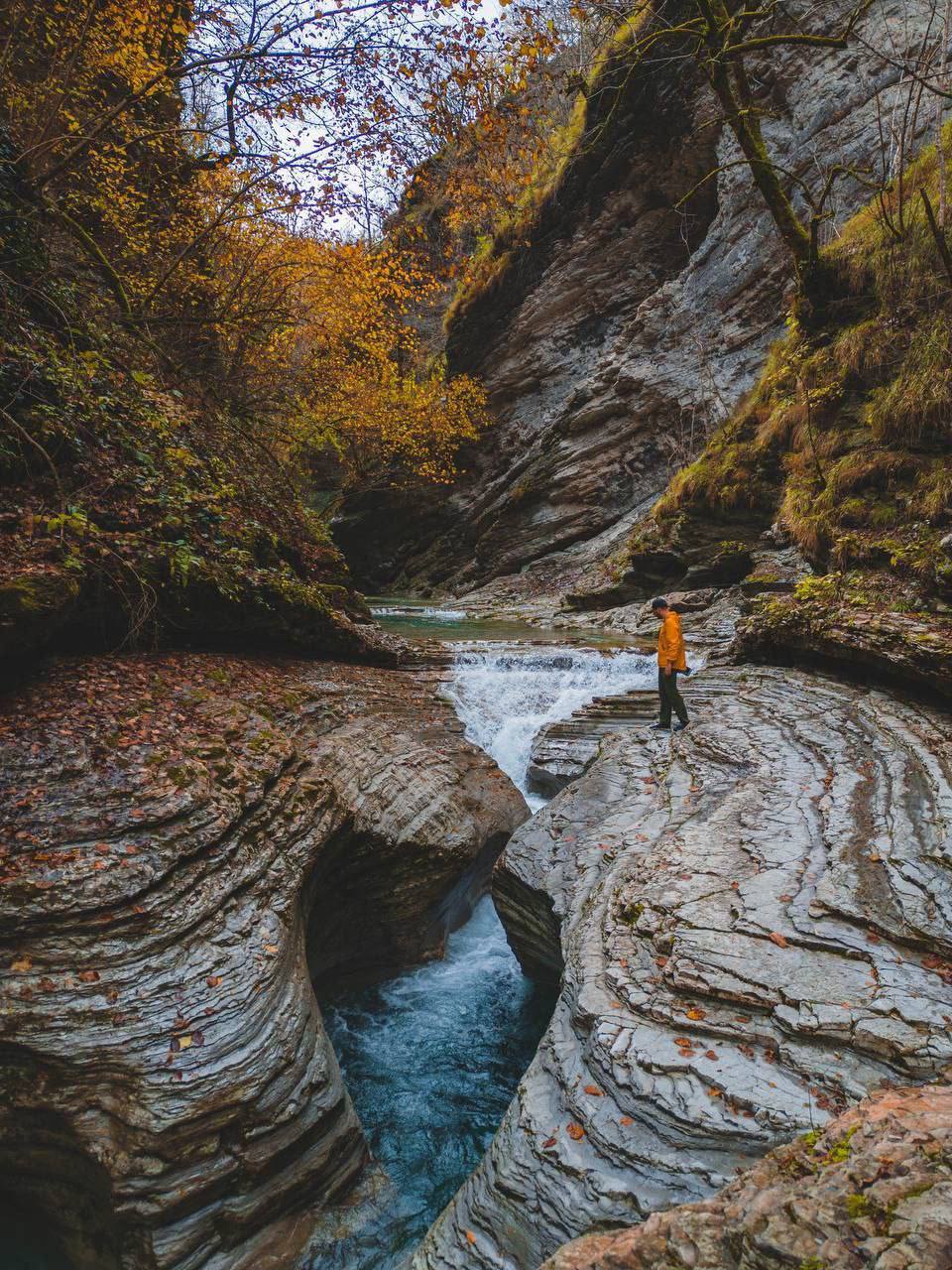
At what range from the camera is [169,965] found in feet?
12.8

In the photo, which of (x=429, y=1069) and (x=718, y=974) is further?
(x=429, y=1069)

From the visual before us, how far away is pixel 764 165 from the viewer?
9891mm

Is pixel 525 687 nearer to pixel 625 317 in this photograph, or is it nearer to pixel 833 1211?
pixel 833 1211

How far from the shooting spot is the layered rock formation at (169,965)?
341cm

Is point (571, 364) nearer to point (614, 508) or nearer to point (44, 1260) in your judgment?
point (614, 508)

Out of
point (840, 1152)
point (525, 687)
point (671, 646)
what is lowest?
→ point (525, 687)

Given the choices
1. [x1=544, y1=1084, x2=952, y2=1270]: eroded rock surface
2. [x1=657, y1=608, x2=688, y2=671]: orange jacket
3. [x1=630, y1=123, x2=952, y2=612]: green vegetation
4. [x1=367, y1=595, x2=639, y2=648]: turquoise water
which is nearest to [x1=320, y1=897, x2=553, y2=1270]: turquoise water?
[x1=544, y1=1084, x2=952, y2=1270]: eroded rock surface

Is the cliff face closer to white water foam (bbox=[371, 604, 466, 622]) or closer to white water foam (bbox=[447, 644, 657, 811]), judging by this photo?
white water foam (bbox=[371, 604, 466, 622])

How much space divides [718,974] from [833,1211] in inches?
78.0

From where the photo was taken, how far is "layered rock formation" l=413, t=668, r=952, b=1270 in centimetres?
292

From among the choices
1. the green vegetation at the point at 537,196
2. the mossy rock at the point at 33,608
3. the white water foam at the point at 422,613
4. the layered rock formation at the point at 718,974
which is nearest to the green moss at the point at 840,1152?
the layered rock formation at the point at 718,974

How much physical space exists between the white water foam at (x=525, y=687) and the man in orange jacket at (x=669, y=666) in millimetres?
2233

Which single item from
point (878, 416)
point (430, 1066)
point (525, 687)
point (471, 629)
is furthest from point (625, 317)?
point (430, 1066)

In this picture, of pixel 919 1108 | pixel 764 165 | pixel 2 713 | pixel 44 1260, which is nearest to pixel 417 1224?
pixel 44 1260
